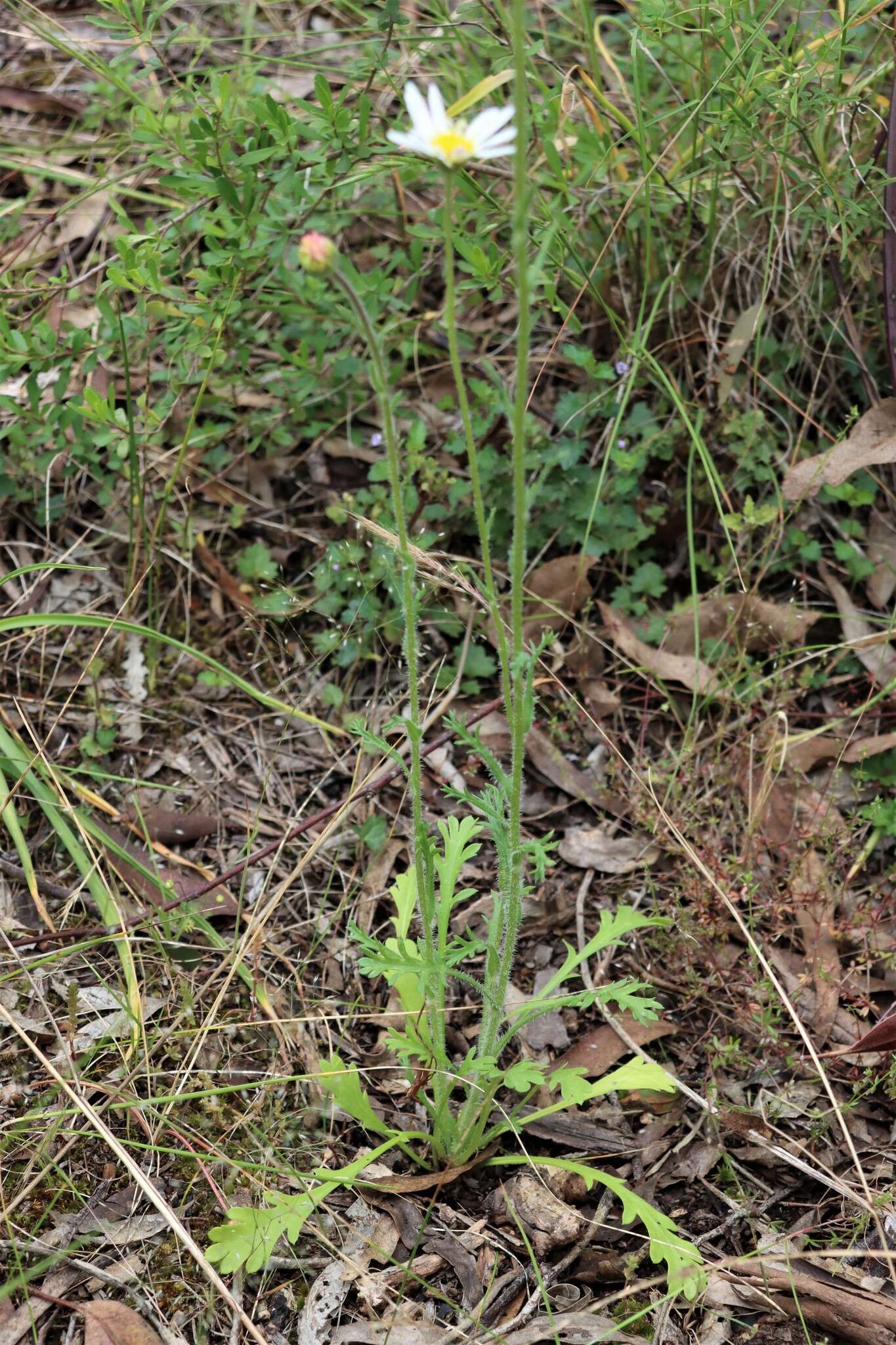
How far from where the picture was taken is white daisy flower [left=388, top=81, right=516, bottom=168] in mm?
1312

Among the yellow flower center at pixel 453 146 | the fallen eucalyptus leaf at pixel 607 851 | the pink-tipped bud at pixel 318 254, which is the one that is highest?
the yellow flower center at pixel 453 146

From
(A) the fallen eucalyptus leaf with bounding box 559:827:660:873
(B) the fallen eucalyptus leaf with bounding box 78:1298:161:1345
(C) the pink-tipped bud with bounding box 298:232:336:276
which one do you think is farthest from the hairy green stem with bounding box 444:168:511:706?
(B) the fallen eucalyptus leaf with bounding box 78:1298:161:1345

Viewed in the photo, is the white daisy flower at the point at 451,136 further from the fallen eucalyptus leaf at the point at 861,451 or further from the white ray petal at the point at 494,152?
the fallen eucalyptus leaf at the point at 861,451

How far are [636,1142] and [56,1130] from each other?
3.57 ft

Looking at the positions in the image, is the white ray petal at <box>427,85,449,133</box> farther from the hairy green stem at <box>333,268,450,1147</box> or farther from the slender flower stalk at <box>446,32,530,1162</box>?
the hairy green stem at <box>333,268,450,1147</box>

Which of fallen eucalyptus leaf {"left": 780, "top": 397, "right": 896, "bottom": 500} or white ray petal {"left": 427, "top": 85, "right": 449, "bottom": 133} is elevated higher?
white ray petal {"left": 427, "top": 85, "right": 449, "bottom": 133}

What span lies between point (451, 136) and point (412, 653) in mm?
696

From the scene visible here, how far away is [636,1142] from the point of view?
→ 2.09 metres

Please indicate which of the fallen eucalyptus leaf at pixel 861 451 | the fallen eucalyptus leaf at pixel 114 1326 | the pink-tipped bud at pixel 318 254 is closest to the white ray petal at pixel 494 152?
the pink-tipped bud at pixel 318 254

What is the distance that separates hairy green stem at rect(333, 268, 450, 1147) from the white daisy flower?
0.19 metres

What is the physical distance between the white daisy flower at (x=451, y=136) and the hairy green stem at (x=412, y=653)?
189 mm

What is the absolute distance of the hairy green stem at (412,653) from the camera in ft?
4.25

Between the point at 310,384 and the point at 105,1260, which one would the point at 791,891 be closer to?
the point at 105,1260

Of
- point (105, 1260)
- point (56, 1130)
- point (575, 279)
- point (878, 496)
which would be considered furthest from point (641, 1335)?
point (575, 279)
